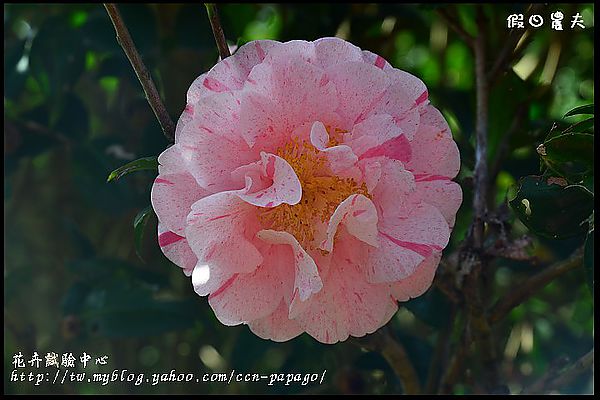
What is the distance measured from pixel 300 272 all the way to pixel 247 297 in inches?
2.2

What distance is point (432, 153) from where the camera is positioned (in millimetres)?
610

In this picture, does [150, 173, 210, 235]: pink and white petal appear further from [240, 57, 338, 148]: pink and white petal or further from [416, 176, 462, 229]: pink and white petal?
[416, 176, 462, 229]: pink and white petal

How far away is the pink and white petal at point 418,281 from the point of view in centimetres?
61

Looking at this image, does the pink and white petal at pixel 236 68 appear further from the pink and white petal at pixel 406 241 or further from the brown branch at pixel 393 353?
the brown branch at pixel 393 353

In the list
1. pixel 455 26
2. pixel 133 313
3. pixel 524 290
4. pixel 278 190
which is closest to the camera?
pixel 278 190

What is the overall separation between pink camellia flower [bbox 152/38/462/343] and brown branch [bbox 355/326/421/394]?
108 mm

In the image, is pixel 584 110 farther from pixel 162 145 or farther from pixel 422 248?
pixel 162 145

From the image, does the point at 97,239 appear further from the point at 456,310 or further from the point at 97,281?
the point at 456,310

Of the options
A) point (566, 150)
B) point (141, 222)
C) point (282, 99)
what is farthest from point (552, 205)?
point (141, 222)

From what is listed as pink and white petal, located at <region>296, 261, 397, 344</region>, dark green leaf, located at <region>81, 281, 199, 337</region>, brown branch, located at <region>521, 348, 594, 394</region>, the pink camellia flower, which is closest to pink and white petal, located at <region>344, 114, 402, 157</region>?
the pink camellia flower

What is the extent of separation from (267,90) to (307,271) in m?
0.15

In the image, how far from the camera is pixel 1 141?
1.00 meters

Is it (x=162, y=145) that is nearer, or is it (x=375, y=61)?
(x=375, y=61)

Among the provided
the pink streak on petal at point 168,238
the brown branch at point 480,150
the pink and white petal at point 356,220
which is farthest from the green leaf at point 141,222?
the brown branch at point 480,150
